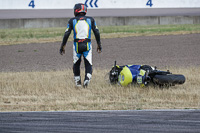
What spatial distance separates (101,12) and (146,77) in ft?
63.6

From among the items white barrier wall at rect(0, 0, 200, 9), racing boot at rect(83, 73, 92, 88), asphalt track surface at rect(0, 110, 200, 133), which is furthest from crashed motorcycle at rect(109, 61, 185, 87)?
white barrier wall at rect(0, 0, 200, 9)

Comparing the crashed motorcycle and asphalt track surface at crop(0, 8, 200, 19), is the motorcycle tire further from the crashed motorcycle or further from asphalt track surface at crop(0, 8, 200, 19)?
asphalt track surface at crop(0, 8, 200, 19)

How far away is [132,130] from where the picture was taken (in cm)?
541

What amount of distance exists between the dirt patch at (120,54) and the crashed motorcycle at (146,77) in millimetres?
3774

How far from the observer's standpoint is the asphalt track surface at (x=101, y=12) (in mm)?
26125

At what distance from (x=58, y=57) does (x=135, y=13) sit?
44.0ft

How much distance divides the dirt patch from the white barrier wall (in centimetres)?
902

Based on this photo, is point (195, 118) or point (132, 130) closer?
point (132, 130)

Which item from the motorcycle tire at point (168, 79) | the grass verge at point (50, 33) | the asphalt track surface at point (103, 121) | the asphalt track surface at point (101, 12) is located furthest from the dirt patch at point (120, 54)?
the asphalt track surface at point (101, 12)

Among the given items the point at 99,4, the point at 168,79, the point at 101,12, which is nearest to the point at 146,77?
the point at 168,79

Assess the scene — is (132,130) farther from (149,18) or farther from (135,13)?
(135,13)

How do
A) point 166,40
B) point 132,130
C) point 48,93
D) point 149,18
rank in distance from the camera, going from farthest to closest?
point 149,18, point 166,40, point 48,93, point 132,130

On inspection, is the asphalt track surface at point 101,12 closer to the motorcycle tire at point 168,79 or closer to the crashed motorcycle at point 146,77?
the crashed motorcycle at point 146,77

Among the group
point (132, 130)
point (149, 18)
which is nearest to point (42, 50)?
point (149, 18)
